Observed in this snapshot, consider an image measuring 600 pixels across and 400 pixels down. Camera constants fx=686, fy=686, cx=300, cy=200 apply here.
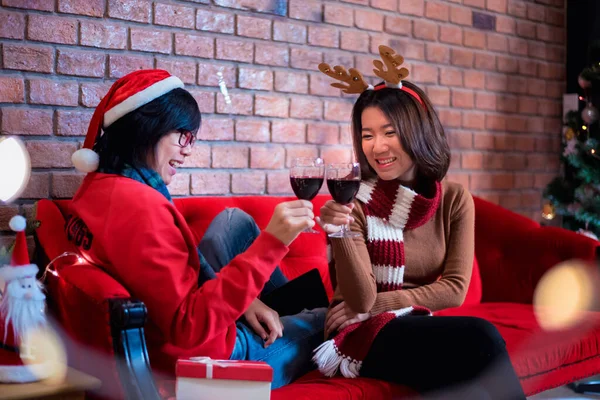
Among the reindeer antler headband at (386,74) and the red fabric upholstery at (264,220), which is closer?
the reindeer antler headband at (386,74)

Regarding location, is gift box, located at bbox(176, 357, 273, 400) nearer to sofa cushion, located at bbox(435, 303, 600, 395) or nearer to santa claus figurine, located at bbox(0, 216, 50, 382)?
santa claus figurine, located at bbox(0, 216, 50, 382)

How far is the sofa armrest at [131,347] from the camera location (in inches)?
53.2

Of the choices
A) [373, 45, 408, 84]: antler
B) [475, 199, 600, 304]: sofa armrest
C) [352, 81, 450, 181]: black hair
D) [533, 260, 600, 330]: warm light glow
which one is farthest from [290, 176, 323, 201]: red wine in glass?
[475, 199, 600, 304]: sofa armrest

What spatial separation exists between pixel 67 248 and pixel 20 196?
1.30 ft

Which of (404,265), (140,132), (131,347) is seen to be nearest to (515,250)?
(404,265)

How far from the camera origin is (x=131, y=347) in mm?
1367

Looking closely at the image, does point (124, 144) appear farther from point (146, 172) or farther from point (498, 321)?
point (498, 321)

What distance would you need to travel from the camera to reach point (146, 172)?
1.62 meters

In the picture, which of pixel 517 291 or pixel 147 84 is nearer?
pixel 147 84

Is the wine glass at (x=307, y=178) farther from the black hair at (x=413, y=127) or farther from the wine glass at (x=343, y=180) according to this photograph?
the black hair at (x=413, y=127)

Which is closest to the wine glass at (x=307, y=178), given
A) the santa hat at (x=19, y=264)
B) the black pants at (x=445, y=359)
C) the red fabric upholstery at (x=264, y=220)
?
the black pants at (x=445, y=359)

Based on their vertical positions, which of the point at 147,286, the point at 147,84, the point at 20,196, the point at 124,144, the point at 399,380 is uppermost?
the point at 147,84

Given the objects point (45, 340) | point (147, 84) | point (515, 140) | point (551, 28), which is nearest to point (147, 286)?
point (45, 340)

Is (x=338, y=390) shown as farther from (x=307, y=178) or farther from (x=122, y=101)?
(x=122, y=101)
